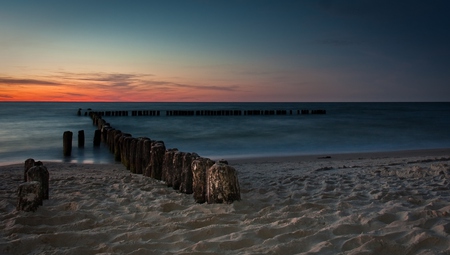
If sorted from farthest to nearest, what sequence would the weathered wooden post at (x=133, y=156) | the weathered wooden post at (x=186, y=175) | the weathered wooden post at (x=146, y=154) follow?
the weathered wooden post at (x=133, y=156), the weathered wooden post at (x=146, y=154), the weathered wooden post at (x=186, y=175)

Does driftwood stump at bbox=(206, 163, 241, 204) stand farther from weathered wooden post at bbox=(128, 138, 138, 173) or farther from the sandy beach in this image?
weathered wooden post at bbox=(128, 138, 138, 173)

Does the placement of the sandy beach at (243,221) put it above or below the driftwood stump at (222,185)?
below

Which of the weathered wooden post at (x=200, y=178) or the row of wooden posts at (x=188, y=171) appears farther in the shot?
the weathered wooden post at (x=200, y=178)

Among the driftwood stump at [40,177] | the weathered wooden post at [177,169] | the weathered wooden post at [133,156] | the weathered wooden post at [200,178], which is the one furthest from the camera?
the weathered wooden post at [133,156]

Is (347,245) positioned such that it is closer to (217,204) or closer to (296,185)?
(217,204)

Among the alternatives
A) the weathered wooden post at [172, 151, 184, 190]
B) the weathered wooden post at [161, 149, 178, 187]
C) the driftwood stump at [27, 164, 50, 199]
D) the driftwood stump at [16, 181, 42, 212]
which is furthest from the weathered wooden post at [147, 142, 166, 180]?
the driftwood stump at [16, 181, 42, 212]

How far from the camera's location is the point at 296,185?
5.88 metres

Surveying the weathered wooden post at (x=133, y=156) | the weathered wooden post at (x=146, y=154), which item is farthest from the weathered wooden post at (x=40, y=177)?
the weathered wooden post at (x=133, y=156)

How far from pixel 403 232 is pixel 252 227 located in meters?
1.41

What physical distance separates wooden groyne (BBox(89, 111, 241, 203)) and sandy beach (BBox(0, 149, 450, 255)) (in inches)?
6.8

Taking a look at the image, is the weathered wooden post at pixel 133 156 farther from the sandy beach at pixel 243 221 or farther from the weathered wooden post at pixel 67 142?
the weathered wooden post at pixel 67 142

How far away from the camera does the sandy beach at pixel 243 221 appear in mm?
3279


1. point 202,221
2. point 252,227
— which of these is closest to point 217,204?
point 202,221

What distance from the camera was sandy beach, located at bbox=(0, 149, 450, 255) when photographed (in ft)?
10.8
